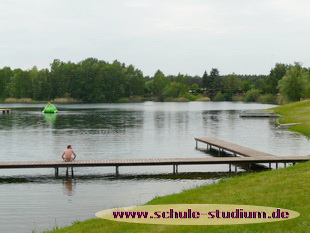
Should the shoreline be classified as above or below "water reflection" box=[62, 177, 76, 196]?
above

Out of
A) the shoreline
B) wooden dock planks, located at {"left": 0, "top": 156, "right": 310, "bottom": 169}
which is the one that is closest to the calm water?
wooden dock planks, located at {"left": 0, "top": 156, "right": 310, "bottom": 169}

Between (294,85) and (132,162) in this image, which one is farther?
(294,85)

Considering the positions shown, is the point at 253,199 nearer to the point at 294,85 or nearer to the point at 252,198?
the point at 252,198

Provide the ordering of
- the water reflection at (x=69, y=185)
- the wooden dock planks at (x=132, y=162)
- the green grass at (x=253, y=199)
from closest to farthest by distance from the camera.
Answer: the green grass at (x=253, y=199) → the water reflection at (x=69, y=185) → the wooden dock planks at (x=132, y=162)

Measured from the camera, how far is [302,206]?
1412cm

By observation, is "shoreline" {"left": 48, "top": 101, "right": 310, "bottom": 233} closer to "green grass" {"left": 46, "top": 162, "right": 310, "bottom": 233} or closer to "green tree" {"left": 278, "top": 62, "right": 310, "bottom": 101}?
"green grass" {"left": 46, "top": 162, "right": 310, "bottom": 233}

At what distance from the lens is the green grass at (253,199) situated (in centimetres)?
1227

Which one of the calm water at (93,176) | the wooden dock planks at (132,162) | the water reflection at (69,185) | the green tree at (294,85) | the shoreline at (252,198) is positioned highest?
the green tree at (294,85)

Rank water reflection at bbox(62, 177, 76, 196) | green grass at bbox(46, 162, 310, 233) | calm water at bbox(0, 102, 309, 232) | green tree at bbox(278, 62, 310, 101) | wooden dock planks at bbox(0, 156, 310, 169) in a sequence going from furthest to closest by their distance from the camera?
green tree at bbox(278, 62, 310, 101) < wooden dock planks at bbox(0, 156, 310, 169) < water reflection at bbox(62, 177, 76, 196) < calm water at bbox(0, 102, 309, 232) < green grass at bbox(46, 162, 310, 233)

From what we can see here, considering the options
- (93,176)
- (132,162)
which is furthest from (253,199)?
(93,176)

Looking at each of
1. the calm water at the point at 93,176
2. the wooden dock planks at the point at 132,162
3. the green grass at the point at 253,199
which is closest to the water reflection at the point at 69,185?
the calm water at the point at 93,176

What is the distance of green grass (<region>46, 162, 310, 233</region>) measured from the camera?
12.3 m

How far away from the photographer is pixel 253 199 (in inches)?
630

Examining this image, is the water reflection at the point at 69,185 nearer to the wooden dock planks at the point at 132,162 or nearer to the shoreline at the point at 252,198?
the wooden dock planks at the point at 132,162
